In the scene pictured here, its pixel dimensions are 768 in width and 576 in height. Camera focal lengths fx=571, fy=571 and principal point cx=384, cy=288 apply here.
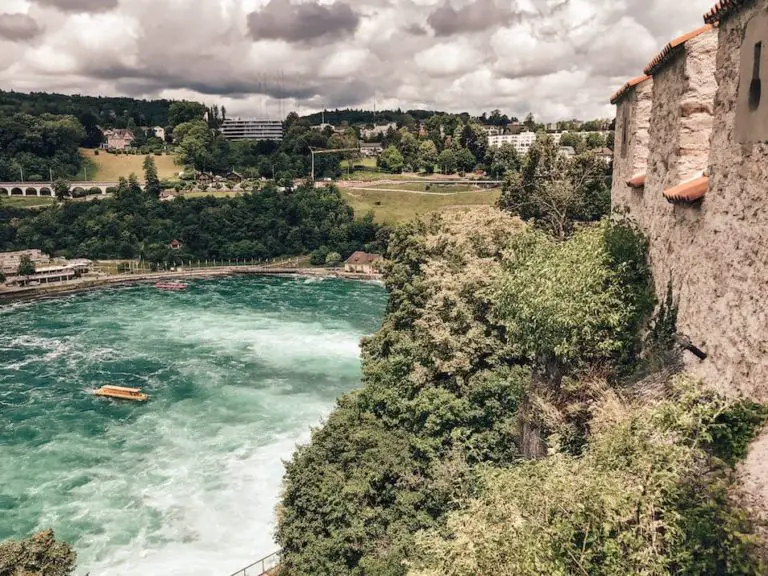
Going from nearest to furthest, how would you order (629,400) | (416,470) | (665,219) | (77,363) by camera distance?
(629,400) < (665,219) < (416,470) < (77,363)

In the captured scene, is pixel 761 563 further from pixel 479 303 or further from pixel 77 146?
pixel 77 146

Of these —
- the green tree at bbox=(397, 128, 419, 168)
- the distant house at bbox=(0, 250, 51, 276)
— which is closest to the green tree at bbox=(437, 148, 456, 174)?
the green tree at bbox=(397, 128, 419, 168)

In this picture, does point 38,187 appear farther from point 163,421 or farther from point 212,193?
point 163,421

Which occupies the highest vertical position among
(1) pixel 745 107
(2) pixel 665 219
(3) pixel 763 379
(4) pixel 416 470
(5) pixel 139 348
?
(1) pixel 745 107

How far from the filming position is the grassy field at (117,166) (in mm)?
138375

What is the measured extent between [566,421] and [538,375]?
304cm

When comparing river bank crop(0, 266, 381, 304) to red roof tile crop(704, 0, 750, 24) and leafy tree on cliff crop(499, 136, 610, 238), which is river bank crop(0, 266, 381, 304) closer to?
leafy tree on cliff crop(499, 136, 610, 238)

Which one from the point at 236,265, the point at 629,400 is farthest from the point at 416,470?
the point at 236,265

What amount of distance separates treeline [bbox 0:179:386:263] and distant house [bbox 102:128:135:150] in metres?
67.7

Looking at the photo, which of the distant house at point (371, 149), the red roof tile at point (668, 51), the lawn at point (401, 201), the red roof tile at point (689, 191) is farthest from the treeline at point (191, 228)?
the red roof tile at point (689, 191)

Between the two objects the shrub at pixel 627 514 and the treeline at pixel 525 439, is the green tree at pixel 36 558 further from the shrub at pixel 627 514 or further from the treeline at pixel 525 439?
the shrub at pixel 627 514

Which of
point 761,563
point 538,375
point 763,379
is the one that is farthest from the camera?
point 538,375

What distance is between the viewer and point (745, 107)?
8.15m

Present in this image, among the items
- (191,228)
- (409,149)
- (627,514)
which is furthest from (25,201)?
(627,514)
